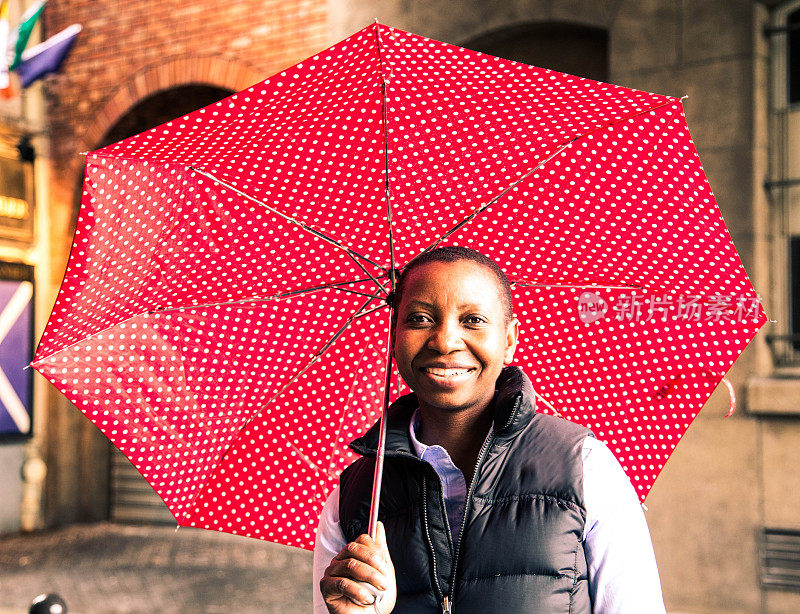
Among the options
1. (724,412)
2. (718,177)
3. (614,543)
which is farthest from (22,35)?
(614,543)

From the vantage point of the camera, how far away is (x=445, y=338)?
1808mm

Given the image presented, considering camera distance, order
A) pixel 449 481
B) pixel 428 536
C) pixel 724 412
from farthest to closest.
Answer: pixel 724 412
pixel 449 481
pixel 428 536

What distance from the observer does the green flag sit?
9305 mm

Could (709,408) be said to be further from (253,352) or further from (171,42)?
(171,42)

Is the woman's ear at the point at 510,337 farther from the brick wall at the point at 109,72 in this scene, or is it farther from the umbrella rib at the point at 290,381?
the brick wall at the point at 109,72

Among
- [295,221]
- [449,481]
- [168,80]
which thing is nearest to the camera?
[449,481]

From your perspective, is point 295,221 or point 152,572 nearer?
point 295,221

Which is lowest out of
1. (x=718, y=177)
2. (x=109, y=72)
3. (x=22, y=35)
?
(x=718, y=177)

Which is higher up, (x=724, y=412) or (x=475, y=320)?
(x=475, y=320)

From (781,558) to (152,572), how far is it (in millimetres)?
5228

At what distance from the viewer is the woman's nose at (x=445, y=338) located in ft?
→ 5.91

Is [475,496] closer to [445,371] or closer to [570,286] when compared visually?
[445,371]

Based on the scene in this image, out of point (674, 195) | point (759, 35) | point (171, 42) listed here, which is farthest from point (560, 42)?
point (674, 195)

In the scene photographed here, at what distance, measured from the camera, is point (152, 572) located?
7.72m
